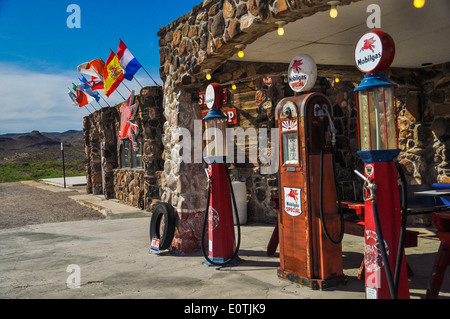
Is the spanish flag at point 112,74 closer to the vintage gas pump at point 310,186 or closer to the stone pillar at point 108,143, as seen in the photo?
the stone pillar at point 108,143

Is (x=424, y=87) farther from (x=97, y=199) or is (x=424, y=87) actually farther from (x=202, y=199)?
(x=97, y=199)

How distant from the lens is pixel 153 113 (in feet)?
36.0

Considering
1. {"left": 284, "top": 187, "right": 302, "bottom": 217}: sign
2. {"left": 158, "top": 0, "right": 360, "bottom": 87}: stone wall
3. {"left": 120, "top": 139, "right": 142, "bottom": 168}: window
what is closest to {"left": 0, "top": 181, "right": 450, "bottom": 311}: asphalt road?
{"left": 284, "top": 187, "right": 302, "bottom": 217}: sign

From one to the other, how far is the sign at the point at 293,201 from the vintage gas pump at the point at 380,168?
4.08 feet

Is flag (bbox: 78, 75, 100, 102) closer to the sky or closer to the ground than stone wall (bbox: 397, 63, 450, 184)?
closer to the sky

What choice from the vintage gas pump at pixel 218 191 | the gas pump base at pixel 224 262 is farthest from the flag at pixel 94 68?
the gas pump base at pixel 224 262

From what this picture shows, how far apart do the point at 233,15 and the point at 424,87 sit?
451cm

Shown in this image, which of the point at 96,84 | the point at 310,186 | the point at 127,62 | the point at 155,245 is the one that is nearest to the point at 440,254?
the point at 310,186

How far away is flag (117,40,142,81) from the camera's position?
1157 centimetres

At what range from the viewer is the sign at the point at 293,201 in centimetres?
475

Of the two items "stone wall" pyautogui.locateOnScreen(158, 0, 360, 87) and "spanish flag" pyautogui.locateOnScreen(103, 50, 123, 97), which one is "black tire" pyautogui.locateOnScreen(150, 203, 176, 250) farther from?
"spanish flag" pyautogui.locateOnScreen(103, 50, 123, 97)

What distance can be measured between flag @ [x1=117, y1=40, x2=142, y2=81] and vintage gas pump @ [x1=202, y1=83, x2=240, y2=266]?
6158 millimetres
